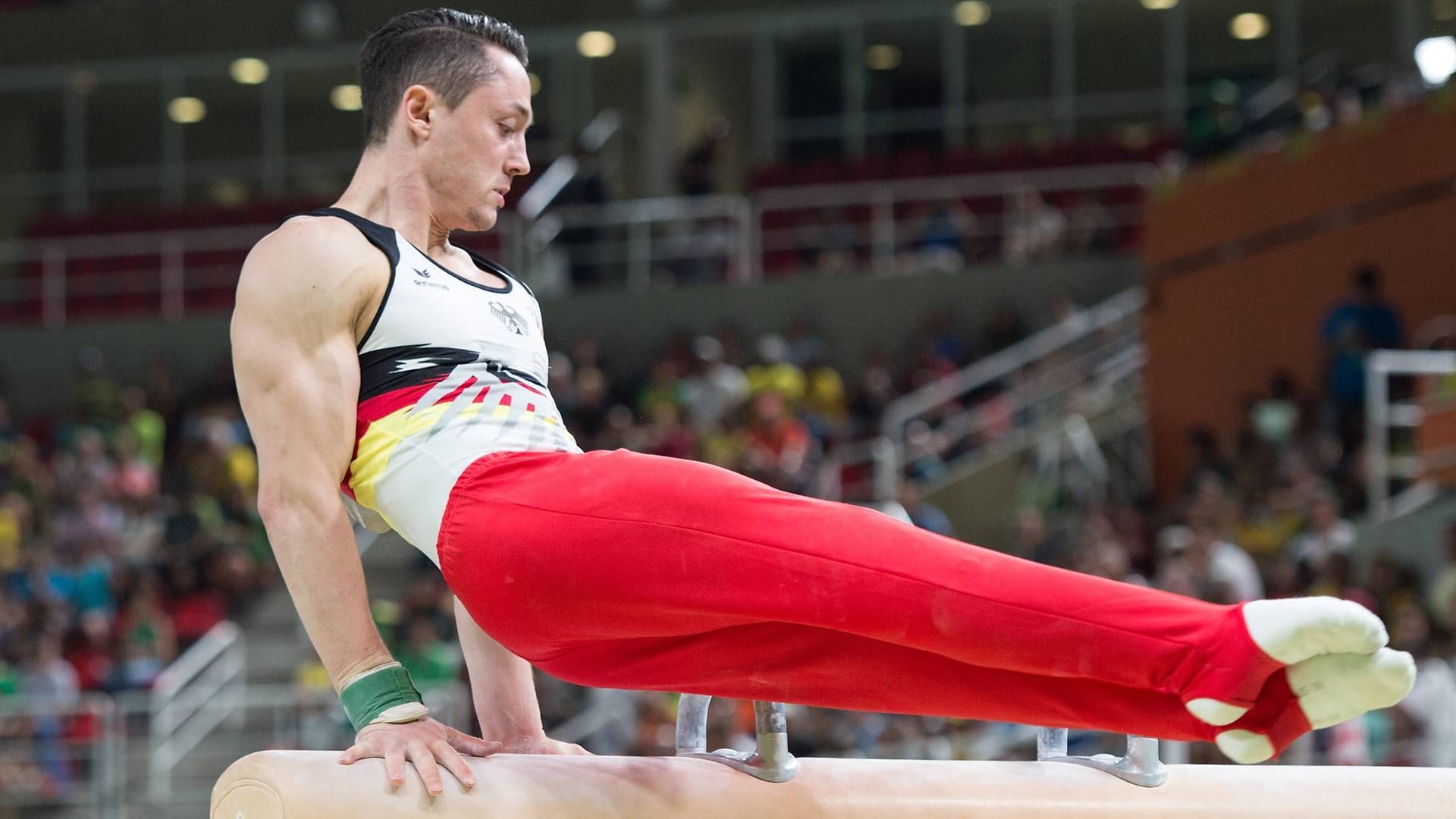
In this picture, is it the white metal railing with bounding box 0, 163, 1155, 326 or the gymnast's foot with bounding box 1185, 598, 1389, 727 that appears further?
the white metal railing with bounding box 0, 163, 1155, 326

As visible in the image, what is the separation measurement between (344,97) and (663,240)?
5.05m

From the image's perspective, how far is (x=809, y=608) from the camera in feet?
7.54

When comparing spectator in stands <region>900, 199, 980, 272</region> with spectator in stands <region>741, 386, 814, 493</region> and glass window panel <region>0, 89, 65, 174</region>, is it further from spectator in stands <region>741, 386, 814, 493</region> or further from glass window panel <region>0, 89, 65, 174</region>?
glass window panel <region>0, 89, 65, 174</region>

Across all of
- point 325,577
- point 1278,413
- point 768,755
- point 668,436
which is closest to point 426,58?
point 325,577

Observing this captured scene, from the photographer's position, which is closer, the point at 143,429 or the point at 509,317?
the point at 509,317

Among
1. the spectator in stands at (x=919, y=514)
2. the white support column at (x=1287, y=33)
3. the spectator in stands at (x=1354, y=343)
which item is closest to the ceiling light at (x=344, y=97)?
the white support column at (x=1287, y=33)

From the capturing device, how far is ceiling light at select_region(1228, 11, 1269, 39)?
1579 centimetres

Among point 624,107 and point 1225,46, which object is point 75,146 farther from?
point 1225,46

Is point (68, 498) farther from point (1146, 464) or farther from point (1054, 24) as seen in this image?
point (1054, 24)

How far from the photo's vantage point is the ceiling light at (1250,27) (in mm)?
15789

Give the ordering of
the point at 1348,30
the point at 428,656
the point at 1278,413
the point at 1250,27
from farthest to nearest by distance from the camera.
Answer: the point at 1250,27 → the point at 1348,30 → the point at 1278,413 → the point at 428,656

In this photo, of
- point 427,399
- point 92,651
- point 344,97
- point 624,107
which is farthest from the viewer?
point 344,97

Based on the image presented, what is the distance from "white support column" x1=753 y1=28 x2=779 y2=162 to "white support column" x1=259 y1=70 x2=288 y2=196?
5320mm

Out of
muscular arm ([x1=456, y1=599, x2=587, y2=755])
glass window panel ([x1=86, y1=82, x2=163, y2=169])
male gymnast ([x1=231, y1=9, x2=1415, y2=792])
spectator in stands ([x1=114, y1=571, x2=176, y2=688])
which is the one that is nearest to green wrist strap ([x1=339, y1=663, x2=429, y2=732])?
male gymnast ([x1=231, y1=9, x2=1415, y2=792])
